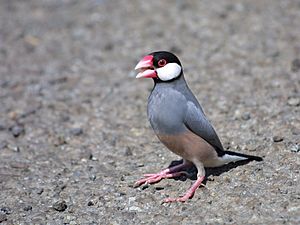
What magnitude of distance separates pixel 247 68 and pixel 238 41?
0.87 metres

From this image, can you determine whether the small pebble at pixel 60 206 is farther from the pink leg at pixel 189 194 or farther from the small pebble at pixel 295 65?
the small pebble at pixel 295 65

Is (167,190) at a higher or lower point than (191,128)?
lower

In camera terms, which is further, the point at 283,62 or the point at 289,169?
the point at 283,62

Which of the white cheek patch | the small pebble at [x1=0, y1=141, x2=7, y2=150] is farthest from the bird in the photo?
the small pebble at [x1=0, y1=141, x2=7, y2=150]

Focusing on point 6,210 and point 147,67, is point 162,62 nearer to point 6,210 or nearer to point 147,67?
point 147,67

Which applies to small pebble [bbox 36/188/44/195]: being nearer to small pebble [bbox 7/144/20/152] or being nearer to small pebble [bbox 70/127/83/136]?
small pebble [bbox 7/144/20/152]

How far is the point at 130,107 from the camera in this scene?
7.14m

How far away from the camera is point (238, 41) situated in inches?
334

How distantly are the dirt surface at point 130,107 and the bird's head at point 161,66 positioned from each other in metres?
0.98

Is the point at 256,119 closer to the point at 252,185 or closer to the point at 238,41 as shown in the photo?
the point at 252,185

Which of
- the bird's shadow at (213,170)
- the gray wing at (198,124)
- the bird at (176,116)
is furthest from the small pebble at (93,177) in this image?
the gray wing at (198,124)

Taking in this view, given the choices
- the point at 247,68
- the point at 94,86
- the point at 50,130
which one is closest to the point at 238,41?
the point at 247,68

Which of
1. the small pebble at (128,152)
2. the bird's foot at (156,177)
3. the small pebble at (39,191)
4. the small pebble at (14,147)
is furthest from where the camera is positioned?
the small pebble at (14,147)

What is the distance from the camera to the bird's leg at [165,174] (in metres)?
5.34
